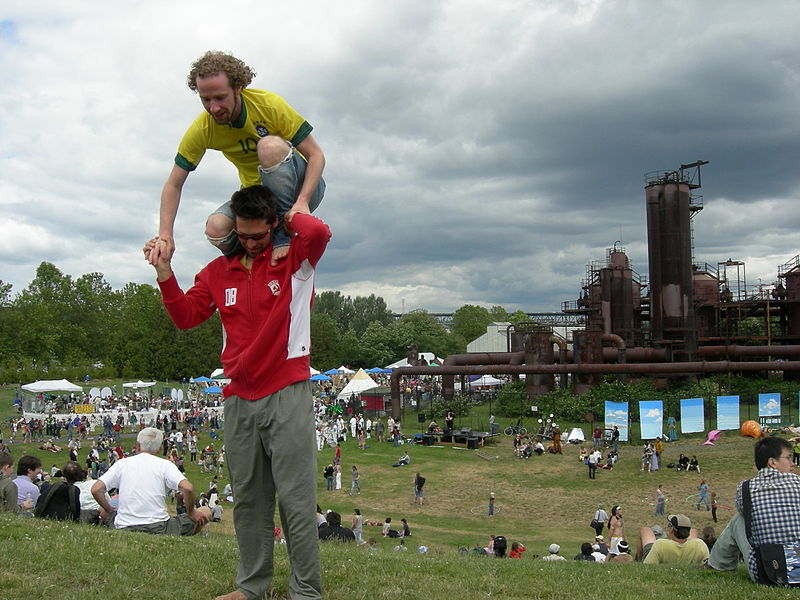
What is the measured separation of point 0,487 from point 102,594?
5.24 m

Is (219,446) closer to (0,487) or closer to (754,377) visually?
(0,487)

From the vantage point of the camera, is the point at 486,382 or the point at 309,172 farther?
the point at 486,382

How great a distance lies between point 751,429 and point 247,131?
31094mm

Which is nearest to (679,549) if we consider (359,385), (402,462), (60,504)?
(60,504)

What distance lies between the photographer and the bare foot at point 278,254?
3.75m

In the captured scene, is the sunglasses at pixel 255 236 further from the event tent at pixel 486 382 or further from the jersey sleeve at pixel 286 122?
the event tent at pixel 486 382

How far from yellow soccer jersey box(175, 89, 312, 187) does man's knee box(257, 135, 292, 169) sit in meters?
0.13

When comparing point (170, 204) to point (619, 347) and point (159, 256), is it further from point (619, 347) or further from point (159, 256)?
point (619, 347)

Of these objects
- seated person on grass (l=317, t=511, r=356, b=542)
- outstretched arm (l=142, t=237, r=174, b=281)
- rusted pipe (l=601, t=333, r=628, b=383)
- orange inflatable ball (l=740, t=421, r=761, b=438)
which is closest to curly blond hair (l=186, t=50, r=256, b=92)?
outstretched arm (l=142, t=237, r=174, b=281)

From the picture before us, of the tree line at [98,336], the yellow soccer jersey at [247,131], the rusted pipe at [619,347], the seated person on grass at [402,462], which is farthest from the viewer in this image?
the tree line at [98,336]

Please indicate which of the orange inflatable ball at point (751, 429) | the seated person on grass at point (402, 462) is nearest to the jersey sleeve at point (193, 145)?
the seated person on grass at point (402, 462)

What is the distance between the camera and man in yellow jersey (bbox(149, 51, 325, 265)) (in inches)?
147

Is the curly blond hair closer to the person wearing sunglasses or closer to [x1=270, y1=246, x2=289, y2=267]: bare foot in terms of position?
[x1=270, y1=246, x2=289, y2=267]: bare foot

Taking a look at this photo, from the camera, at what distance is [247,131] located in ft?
12.8
